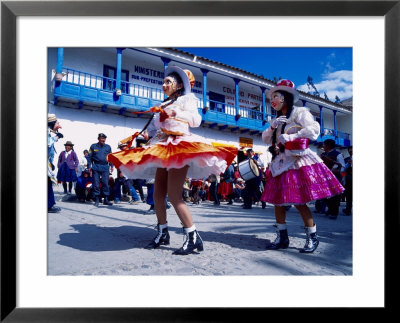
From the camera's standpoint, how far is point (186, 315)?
A: 1.49m

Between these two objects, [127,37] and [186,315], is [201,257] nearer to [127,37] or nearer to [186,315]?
[186,315]

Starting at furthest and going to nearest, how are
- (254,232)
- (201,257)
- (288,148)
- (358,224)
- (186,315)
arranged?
(254,232) → (288,148) → (201,257) → (358,224) → (186,315)

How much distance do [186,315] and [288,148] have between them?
1512mm

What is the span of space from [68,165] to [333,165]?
16.3ft

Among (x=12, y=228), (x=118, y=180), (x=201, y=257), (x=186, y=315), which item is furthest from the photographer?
(x=118, y=180)

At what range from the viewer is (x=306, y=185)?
2.25 m

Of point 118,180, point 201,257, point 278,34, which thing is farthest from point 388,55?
point 118,180

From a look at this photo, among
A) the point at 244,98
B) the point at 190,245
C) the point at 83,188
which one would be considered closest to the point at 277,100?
the point at 190,245

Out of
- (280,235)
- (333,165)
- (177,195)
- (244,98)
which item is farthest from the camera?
(244,98)

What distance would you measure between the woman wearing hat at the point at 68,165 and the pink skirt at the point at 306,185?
12.7 ft

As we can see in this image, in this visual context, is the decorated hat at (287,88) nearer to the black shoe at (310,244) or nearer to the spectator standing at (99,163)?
the black shoe at (310,244)

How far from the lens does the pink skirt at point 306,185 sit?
221 cm

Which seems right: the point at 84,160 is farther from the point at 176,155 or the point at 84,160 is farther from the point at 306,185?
the point at 306,185

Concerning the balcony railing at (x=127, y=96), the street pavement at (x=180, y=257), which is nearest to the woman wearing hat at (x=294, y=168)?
the street pavement at (x=180, y=257)
